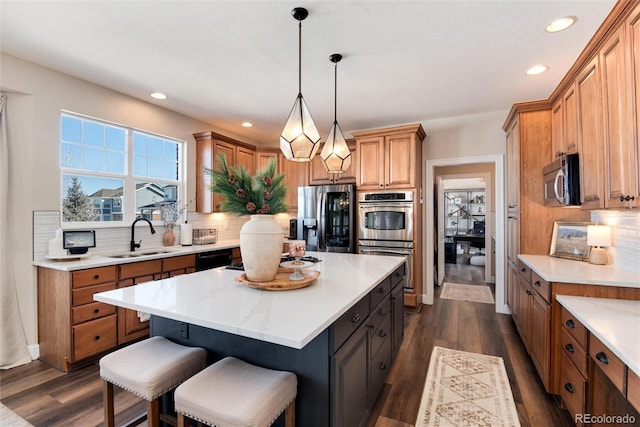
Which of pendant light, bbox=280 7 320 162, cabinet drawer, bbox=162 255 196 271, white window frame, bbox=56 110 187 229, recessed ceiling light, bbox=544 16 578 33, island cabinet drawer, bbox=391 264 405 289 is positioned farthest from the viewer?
cabinet drawer, bbox=162 255 196 271

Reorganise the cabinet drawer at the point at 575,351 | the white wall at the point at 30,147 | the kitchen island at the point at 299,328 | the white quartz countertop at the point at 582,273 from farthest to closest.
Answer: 1. the white wall at the point at 30,147
2. the white quartz countertop at the point at 582,273
3. the cabinet drawer at the point at 575,351
4. the kitchen island at the point at 299,328

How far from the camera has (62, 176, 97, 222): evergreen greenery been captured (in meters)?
3.03

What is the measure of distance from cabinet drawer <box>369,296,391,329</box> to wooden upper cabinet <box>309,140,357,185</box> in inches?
98.7

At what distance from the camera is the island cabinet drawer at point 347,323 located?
52.3 inches

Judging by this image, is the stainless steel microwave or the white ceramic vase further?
the stainless steel microwave

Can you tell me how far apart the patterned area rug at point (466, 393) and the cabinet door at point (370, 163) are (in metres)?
2.28

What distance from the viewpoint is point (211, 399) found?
115cm

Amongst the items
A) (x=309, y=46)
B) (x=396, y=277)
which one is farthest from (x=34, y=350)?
(x=309, y=46)

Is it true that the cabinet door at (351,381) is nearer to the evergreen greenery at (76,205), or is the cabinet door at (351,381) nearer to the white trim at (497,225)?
the white trim at (497,225)

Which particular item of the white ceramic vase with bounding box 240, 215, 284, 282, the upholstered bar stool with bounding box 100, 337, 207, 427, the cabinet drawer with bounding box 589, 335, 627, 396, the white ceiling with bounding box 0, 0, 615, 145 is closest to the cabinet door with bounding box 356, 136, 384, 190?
the white ceiling with bounding box 0, 0, 615, 145

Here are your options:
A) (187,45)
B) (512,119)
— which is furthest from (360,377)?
(512,119)

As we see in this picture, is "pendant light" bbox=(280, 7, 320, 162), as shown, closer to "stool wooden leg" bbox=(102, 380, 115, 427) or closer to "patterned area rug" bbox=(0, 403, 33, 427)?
"stool wooden leg" bbox=(102, 380, 115, 427)

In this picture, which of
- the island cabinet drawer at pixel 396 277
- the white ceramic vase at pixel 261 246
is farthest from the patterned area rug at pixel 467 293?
the white ceramic vase at pixel 261 246

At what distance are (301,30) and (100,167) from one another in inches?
105
